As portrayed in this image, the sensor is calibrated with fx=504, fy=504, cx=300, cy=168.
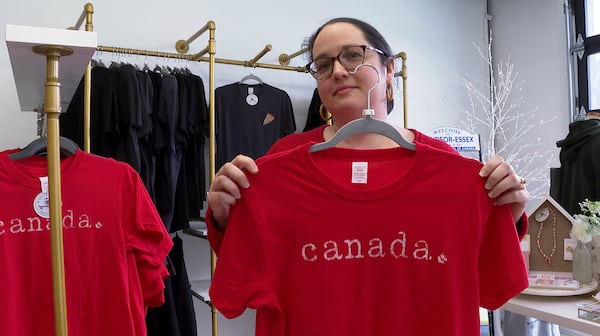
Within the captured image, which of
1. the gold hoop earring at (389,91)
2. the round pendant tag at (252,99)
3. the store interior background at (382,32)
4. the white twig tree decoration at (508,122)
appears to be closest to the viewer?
the gold hoop earring at (389,91)

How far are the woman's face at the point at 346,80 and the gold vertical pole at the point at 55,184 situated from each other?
0.56 metres

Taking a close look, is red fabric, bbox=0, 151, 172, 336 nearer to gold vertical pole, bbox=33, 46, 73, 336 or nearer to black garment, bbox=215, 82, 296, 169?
gold vertical pole, bbox=33, 46, 73, 336

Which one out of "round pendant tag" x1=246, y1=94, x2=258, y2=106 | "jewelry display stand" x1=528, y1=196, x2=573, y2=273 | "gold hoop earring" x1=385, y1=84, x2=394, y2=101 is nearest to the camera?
"gold hoop earring" x1=385, y1=84, x2=394, y2=101

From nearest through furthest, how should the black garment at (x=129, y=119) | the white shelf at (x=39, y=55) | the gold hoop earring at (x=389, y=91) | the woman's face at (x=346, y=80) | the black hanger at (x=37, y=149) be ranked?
the white shelf at (x=39, y=55)
the woman's face at (x=346, y=80)
the gold hoop earring at (x=389, y=91)
the black hanger at (x=37, y=149)
the black garment at (x=129, y=119)

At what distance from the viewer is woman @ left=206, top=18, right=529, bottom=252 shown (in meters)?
0.98

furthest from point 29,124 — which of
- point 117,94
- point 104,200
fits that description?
point 104,200

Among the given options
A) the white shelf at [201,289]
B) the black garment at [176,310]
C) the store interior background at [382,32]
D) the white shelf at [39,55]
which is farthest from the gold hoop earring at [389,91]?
the store interior background at [382,32]

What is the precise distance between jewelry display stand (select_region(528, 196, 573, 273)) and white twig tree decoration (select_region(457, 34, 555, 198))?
1755 millimetres

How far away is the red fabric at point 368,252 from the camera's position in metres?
0.99

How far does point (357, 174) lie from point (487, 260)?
0.32m

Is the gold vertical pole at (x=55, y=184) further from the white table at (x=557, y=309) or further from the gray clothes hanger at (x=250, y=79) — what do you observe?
the gray clothes hanger at (x=250, y=79)

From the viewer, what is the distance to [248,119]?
2.89 meters

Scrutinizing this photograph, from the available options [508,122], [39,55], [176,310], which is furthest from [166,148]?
[508,122]

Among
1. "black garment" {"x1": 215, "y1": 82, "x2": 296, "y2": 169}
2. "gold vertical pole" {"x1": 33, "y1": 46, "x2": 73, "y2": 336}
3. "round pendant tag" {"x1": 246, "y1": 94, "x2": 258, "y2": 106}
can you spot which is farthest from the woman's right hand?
"round pendant tag" {"x1": 246, "y1": 94, "x2": 258, "y2": 106}
